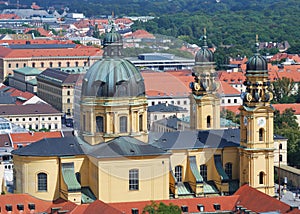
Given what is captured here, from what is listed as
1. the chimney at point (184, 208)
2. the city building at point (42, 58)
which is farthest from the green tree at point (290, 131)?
the city building at point (42, 58)

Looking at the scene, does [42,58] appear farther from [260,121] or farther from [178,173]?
[260,121]

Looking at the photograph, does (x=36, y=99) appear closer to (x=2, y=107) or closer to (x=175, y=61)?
(x=2, y=107)

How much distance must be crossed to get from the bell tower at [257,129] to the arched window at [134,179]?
591 cm

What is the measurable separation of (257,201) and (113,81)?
878 cm

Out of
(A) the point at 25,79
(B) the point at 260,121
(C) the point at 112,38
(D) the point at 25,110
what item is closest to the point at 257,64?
(B) the point at 260,121

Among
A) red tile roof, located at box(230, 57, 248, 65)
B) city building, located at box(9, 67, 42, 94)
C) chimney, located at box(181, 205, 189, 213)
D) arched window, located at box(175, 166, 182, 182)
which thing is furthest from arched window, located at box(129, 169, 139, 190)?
red tile roof, located at box(230, 57, 248, 65)

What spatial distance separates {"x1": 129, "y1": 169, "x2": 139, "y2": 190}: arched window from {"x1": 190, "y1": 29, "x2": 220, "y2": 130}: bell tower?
7.70m

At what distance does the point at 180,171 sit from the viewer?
5597cm

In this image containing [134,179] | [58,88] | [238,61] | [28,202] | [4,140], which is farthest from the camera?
[238,61]

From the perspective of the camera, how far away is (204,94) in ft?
193

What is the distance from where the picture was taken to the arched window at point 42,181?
52781mm

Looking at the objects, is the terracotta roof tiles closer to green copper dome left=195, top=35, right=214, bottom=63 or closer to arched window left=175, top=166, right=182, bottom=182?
green copper dome left=195, top=35, right=214, bottom=63

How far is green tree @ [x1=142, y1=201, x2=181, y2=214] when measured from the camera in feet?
154

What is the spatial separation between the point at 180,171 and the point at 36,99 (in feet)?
152
